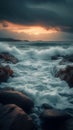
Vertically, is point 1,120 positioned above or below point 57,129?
above

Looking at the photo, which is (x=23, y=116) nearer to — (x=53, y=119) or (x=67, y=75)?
(x=53, y=119)

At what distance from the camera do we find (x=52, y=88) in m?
8.71

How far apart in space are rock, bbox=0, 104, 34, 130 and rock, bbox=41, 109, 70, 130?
20.0 inches

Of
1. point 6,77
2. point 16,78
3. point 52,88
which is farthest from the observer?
point 16,78

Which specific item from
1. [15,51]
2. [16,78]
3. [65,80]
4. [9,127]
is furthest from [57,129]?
[15,51]

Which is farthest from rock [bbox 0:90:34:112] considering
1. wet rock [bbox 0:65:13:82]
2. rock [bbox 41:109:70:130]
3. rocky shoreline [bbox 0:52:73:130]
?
wet rock [bbox 0:65:13:82]

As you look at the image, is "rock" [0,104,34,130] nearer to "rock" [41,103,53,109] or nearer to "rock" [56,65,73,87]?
"rock" [41,103,53,109]

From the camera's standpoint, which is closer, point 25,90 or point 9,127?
point 9,127

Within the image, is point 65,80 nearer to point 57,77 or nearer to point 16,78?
point 57,77

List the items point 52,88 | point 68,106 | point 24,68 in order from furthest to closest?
point 24,68
point 52,88
point 68,106

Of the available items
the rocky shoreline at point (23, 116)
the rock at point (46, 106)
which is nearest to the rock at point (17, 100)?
the rocky shoreline at point (23, 116)

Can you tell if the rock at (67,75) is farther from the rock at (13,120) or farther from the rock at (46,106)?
the rock at (13,120)

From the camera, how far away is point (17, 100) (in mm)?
6504

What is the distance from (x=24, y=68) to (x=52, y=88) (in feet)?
14.1
